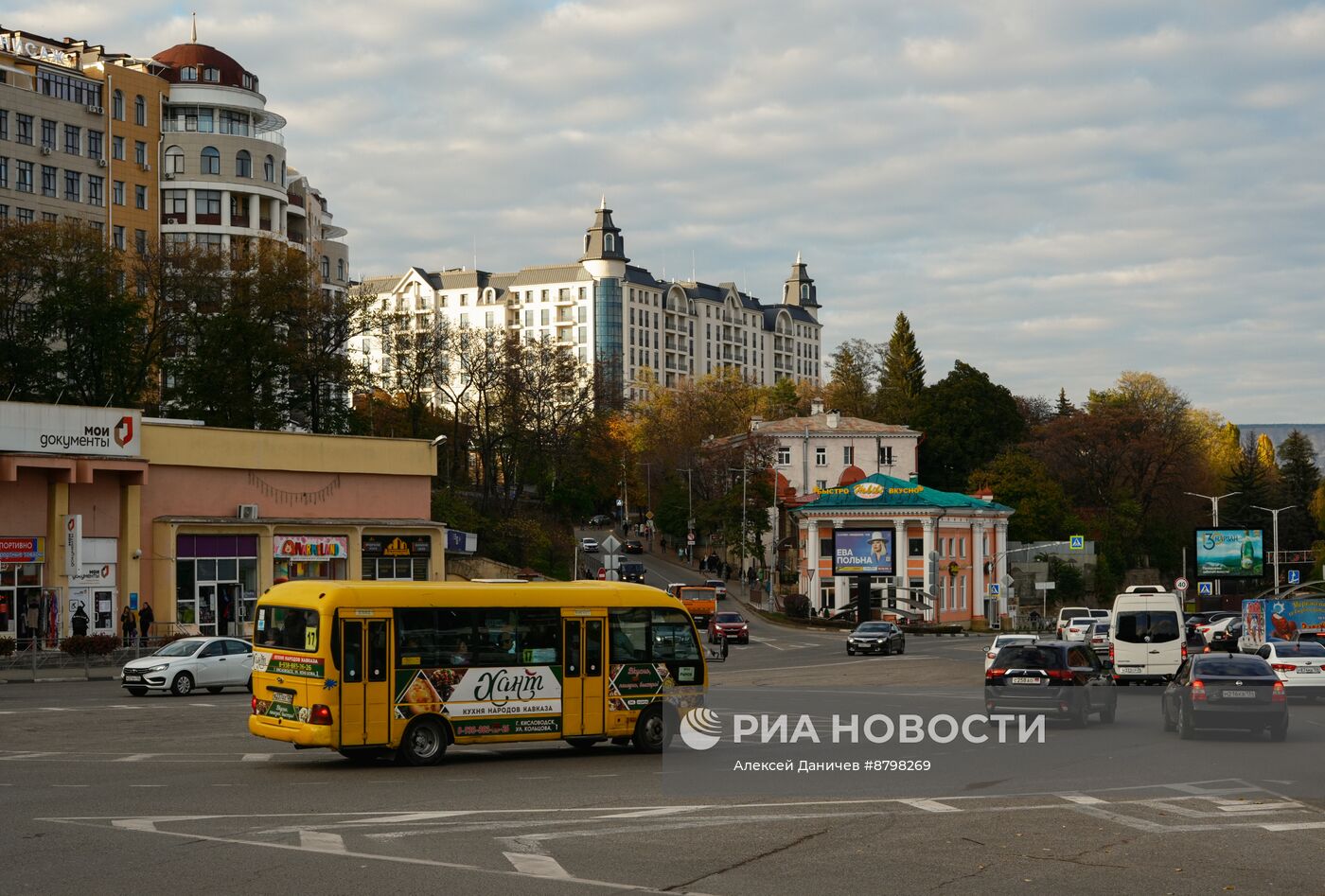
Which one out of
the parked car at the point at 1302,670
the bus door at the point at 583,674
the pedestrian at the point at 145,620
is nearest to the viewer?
the bus door at the point at 583,674

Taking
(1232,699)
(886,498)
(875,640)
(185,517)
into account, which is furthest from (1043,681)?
(886,498)

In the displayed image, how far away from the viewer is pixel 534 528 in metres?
83.8

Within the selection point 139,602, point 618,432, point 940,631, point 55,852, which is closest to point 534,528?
point 940,631

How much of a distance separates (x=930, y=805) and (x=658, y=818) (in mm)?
3211

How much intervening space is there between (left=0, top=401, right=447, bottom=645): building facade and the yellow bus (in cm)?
2804

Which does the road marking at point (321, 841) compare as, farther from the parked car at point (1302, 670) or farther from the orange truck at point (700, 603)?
the orange truck at point (700, 603)

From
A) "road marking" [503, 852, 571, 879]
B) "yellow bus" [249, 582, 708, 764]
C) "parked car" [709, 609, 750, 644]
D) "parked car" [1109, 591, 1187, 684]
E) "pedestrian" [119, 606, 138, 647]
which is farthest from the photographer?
"parked car" [709, 609, 750, 644]

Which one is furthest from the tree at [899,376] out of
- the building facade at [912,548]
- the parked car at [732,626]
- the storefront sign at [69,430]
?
the storefront sign at [69,430]

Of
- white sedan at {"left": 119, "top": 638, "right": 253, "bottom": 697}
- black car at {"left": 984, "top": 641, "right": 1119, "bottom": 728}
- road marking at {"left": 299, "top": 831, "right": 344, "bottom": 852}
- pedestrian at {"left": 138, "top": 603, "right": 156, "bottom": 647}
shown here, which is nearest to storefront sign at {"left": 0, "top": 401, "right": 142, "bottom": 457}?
pedestrian at {"left": 138, "top": 603, "right": 156, "bottom": 647}

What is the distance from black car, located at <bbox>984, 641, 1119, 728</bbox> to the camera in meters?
26.3

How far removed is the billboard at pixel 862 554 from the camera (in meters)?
90.9

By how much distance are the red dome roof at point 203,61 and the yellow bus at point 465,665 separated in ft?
287

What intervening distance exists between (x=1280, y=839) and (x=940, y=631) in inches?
2633

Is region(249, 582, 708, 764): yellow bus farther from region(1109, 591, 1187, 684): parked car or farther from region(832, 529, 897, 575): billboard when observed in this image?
region(832, 529, 897, 575): billboard
